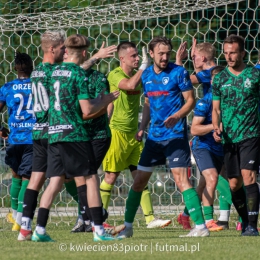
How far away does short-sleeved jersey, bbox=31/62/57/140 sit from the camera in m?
7.84

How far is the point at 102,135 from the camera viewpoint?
341 inches

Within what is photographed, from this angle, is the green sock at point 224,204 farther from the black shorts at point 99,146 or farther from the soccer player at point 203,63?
the black shorts at point 99,146

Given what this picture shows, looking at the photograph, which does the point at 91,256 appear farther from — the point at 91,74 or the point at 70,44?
the point at 91,74

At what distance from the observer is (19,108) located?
9656 millimetres

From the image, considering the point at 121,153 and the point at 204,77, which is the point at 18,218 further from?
the point at 204,77

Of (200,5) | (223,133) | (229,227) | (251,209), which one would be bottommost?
(229,227)

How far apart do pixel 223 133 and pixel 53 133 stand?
6.11 ft

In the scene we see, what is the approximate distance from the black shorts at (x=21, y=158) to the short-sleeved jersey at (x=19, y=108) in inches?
2.8

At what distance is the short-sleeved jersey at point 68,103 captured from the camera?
743 centimetres

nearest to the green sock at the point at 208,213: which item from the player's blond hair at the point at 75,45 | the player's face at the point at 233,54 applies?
the player's face at the point at 233,54

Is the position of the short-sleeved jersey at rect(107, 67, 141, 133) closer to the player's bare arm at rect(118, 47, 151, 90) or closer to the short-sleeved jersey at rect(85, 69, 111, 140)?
the player's bare arm at rect(118, 47, 151, 90)

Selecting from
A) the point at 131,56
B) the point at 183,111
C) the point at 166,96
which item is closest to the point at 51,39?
the point at 166,96

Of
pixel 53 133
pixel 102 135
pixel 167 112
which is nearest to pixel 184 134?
pixel 167 112

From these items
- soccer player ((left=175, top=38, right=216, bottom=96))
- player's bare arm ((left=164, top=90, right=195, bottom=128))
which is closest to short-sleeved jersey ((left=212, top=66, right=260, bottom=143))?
player's bare arm ((left=164, top=90, right=195, bottom=128))
